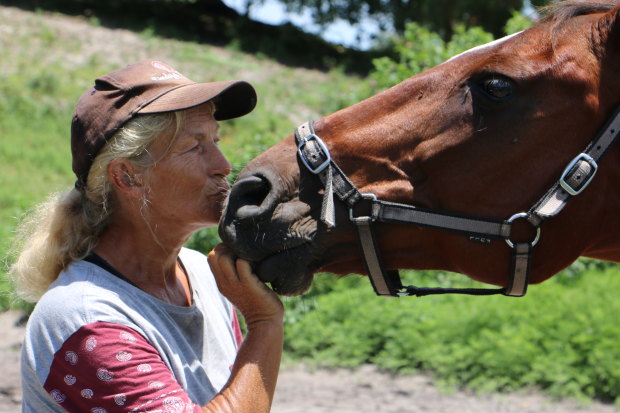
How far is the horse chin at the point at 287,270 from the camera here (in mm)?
2115

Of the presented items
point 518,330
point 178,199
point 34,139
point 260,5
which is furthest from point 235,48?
point 178,199

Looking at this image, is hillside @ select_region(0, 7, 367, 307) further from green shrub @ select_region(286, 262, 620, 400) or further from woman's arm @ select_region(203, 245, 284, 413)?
woman's arm @ select_region(203, 245, 284, 413)

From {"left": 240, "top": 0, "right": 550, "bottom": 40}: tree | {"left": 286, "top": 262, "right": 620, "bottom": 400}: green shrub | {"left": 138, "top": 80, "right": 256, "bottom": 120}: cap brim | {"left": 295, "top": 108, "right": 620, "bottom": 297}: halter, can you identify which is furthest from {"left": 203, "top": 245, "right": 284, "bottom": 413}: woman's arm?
{"left": 240, "top": 0, "right": 550, "bottom": 40}: tree

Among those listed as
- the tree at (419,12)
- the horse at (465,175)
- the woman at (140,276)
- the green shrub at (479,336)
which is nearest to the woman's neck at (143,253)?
the woman at (140,276)

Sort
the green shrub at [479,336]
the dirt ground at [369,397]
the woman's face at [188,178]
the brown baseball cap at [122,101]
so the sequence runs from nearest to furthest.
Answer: the brown baseball cap at [122,101] < the woman's face at [188,178] < the dirt ground at [369,397] < the green shrub at [479,336]

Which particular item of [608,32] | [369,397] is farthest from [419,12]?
[608,32]

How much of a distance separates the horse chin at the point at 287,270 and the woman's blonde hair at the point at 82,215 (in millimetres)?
456

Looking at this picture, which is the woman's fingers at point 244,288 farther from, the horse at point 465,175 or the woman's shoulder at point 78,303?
the woman's shoulder at point 78,303

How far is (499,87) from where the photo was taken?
216cm

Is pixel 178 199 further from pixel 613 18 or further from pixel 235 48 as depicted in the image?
pixel 235 48

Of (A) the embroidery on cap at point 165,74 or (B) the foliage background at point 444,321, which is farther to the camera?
(B) the foliage background at point 444,321

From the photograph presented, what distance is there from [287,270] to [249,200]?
234 millimetres

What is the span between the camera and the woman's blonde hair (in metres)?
2.08

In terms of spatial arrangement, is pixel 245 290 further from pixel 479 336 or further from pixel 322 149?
pixel 479 336
